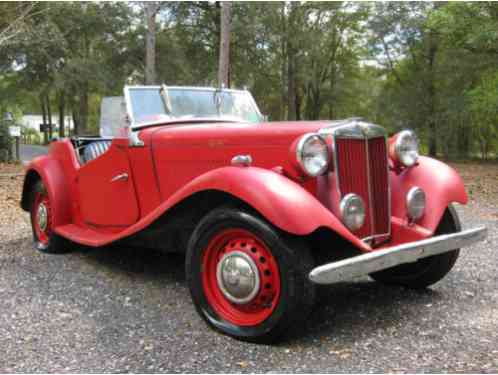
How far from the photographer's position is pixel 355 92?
28.7 metres

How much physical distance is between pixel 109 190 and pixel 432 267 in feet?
9.02

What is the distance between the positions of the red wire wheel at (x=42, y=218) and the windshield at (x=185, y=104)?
166 cm

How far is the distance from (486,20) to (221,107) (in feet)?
32.7

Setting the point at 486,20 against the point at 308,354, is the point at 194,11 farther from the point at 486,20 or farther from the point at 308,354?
the point at 308,354

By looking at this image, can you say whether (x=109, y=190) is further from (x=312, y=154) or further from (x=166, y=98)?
(x=312, y=154)

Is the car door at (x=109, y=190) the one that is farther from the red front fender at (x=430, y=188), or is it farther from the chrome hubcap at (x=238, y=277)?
the red front fender at (x=430, y=188)

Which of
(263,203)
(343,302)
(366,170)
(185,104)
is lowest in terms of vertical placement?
(343,302)

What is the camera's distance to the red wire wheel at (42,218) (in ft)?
17.1

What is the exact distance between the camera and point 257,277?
290 centimetres

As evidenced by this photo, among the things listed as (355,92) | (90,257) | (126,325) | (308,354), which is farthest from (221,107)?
(355,92)

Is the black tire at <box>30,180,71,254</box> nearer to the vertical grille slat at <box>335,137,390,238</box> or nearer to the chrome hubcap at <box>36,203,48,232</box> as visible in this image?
the chrome hubcap at <box>36,203,48,232</box>

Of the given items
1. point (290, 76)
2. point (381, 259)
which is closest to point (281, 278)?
point (381, 259)

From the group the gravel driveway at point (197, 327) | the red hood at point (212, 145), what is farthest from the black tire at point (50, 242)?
the red hood at point (212, 145)

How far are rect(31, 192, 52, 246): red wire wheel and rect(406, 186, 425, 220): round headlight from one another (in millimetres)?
3588
